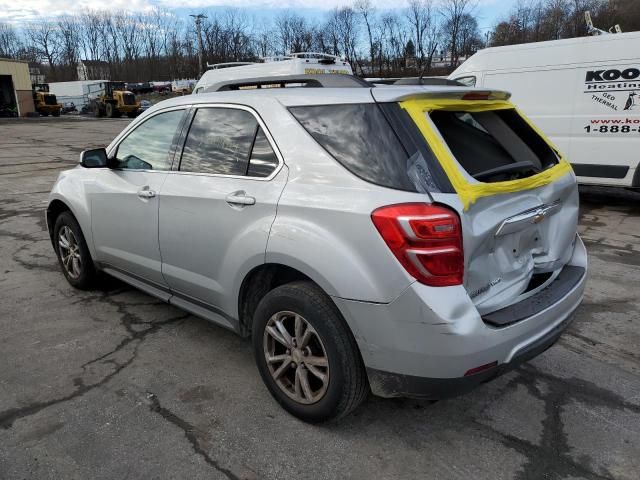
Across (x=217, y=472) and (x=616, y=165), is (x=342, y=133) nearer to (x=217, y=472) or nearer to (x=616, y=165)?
(x=217, y=472)

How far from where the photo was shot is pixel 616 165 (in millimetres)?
7625

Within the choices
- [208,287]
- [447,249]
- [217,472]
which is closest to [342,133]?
[447,249]

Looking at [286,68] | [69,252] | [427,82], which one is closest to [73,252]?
[69,252]

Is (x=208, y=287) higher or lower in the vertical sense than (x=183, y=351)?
higher

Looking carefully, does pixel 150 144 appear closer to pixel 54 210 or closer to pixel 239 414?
pixel 54 210

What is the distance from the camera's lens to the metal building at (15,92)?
152ft

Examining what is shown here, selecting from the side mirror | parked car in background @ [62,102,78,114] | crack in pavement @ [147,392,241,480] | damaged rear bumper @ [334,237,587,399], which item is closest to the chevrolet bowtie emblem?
damaged rear bumper @ [334,237,587,399]

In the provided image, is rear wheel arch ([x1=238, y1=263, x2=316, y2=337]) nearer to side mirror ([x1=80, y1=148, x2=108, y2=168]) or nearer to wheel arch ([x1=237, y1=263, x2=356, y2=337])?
wheel arch ([x1=237, y1=263, x2=356, y2=337])

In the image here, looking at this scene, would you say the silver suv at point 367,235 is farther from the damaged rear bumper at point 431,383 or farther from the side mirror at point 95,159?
the side mirror at point 95,159

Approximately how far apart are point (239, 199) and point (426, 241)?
1.13 meters

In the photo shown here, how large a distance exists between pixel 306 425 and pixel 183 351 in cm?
123

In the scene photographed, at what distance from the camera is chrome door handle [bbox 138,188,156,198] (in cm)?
350

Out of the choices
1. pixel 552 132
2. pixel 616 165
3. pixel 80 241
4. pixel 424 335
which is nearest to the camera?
pixel 424 335

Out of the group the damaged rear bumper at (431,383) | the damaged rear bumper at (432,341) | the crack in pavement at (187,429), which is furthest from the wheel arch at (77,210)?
the damaged rear bumper at (431,383)
